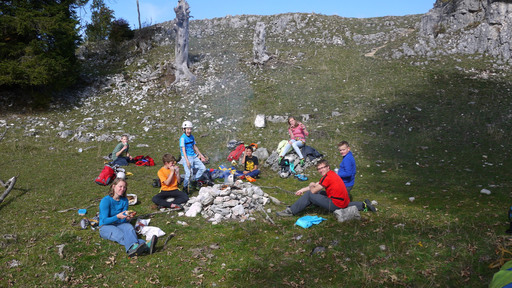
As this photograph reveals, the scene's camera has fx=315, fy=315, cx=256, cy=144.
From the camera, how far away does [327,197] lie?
6766mm

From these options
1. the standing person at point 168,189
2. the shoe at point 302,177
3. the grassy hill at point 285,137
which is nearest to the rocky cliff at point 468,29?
the grassy hill at point 285,137

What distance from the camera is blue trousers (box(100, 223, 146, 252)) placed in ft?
18.1

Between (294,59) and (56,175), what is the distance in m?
17.7

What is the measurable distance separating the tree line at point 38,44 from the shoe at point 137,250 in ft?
58.0

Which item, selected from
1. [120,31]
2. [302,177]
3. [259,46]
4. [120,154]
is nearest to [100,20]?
[120,31]

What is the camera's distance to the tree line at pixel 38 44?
59.5 ft

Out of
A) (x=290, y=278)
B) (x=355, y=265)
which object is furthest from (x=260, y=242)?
(x=355, y=265)

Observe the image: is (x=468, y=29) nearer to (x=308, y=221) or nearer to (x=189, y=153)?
(x=189, y=153)

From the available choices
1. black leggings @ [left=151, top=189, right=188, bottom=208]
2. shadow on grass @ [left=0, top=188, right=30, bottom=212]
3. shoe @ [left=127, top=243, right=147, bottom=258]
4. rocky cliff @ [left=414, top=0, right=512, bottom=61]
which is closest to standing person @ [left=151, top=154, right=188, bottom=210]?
black leggings @ [left=151, top=189, right=188, bottom=208]

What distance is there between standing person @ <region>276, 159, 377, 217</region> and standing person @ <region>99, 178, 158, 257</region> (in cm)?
292

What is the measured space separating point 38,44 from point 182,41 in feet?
28.3

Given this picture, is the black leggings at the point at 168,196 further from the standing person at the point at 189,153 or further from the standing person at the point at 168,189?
the standing person at the point at 189,153

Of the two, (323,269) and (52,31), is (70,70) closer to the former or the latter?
(52,31)

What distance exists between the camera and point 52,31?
1919 centimetres
